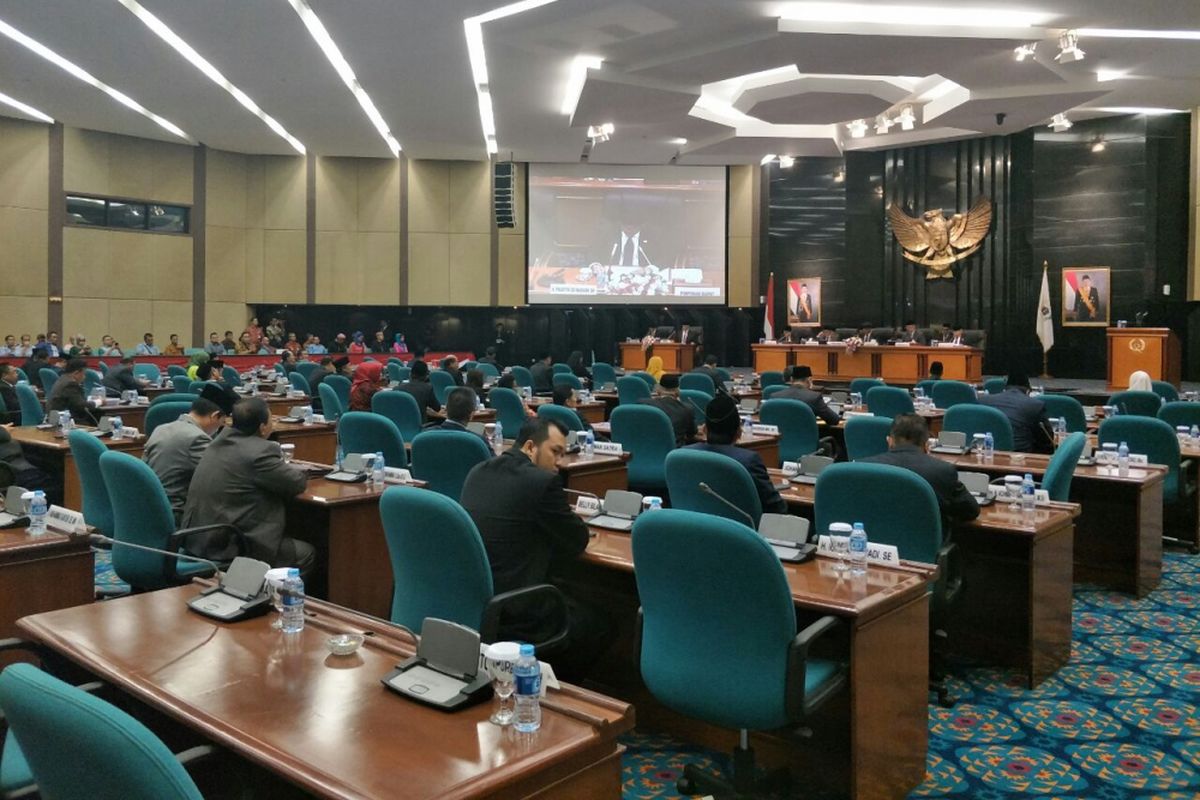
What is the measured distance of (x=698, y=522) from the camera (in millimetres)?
2494

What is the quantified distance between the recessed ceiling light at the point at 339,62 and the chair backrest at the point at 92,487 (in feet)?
25.1

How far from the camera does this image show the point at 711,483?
404 centimetres

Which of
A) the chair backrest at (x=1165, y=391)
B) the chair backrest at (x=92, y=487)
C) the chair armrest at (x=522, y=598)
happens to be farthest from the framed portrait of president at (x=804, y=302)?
the chair armrest at (x=522, y=598)

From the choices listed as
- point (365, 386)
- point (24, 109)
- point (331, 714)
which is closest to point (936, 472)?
point (331, 714)

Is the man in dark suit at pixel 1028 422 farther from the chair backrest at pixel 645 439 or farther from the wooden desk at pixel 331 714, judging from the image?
the wooden desk at pixel 331 714

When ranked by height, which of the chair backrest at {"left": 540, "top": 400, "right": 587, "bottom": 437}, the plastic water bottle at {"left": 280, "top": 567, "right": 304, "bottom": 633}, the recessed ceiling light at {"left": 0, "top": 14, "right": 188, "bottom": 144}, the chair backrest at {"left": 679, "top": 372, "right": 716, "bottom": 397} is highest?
the recessed ceiling light at {"left": 0, "top": 14, "right": 188, "bottom": 144}

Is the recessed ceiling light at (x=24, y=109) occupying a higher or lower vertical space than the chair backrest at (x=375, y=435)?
higher

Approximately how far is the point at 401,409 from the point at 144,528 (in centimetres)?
380

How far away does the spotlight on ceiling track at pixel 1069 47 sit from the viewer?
1080 centimetres

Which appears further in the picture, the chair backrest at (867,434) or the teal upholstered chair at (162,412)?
the teal upholstered chair at (162,412)

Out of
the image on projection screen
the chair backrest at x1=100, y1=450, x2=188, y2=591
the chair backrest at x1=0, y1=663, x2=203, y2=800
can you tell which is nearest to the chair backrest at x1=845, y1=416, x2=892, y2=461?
the chair backrest at x1=100, y1=450, x2=188, y2=591

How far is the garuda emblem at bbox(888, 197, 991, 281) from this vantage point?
684 inches

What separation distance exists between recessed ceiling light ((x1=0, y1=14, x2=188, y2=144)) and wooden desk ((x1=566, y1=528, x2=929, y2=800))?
12.8 m

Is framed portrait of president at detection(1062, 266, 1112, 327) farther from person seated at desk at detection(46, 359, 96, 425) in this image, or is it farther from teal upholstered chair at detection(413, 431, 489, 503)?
person seated at desk at detection(46, 359, 96, 425)
